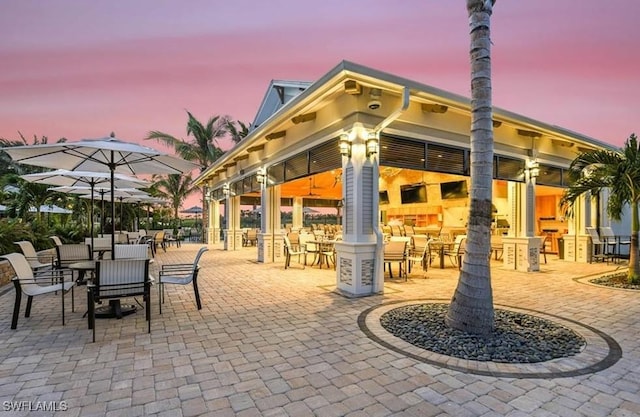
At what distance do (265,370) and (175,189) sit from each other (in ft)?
77.1

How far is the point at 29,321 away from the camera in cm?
443

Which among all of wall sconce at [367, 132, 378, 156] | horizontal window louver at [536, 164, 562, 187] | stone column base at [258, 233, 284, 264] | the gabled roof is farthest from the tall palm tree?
horizontal window louver at [536, 164, 562, 187]

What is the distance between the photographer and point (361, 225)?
6.01 metres

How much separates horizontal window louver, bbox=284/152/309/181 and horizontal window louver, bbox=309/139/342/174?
28 cm

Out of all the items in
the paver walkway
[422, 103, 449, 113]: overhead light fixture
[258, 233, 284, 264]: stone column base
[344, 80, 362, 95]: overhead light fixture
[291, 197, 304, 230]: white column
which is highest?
[422, 103, 449, 113]: overhead light fixture

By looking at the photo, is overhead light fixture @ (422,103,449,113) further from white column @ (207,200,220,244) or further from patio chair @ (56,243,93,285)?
white column @ (207,200,220,244)

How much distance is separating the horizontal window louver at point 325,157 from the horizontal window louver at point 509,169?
4.61 m

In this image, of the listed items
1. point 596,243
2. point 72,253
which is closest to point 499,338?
point 72,253

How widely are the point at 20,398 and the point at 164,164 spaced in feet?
12.7

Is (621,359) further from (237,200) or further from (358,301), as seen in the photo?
(237,200)

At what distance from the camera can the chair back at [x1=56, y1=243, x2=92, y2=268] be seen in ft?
20.3

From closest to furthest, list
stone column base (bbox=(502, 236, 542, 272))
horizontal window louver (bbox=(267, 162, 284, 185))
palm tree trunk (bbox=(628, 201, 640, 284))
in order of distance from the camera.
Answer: palm tree trunk (bbox=(628, 201, 640, 284)), stone column base (bbox=(502, 236, 542, 272)), horizontal window louver (bbox=(267, 162, 284, 185))

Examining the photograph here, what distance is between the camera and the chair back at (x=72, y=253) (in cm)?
618

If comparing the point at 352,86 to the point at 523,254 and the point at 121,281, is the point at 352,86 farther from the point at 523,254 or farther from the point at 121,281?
the point at 523,254
